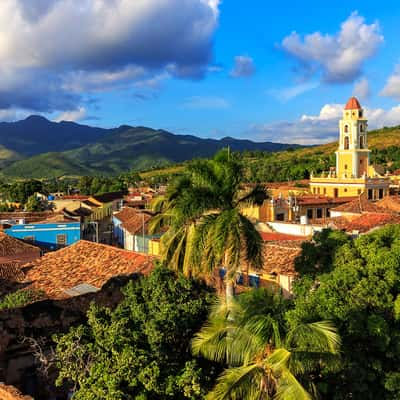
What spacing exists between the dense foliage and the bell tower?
51650 millimetres

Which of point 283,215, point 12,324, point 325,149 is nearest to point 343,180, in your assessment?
point 283,215

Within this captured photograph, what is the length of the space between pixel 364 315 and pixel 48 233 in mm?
30823

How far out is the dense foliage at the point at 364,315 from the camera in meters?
9.02

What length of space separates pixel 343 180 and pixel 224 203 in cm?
4983

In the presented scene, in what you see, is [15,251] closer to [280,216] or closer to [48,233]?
[48,233]

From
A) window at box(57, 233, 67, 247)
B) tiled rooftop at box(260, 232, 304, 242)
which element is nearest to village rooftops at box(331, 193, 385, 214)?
tiled rooftop at box(260, 232, 304, 242)

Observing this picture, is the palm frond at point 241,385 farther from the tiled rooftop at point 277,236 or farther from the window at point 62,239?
the window at point 62,239

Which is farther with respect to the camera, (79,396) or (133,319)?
(133,319)

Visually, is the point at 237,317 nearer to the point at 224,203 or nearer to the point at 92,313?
the point at 224,203

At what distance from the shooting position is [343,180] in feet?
190

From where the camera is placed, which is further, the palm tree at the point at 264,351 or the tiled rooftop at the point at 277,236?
the tiled rooftop at the point at 277,236

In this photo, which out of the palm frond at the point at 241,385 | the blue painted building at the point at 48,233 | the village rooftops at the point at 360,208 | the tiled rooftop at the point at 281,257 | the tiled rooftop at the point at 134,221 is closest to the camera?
the palm frond at the point at 241,385

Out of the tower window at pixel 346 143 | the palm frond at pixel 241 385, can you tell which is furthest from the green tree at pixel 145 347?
the tower window at pixel 346 143

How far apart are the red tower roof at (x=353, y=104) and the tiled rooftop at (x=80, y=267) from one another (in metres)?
44.6
